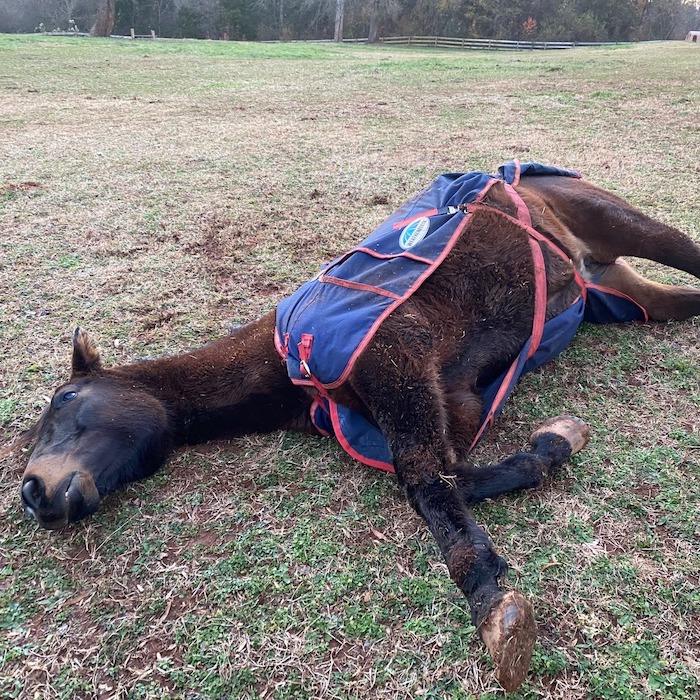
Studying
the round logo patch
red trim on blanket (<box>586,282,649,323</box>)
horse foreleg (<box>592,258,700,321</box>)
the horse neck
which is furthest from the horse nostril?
horse foreleg (<box>592,258,700,321</box>)

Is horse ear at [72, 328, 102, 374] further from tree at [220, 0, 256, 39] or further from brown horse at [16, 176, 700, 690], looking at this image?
tree at [220, 0, 256, 39]

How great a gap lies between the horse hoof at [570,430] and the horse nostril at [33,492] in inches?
80.0

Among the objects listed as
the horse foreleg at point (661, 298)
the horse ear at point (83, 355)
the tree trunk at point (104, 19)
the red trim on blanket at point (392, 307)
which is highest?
the tree trunk at point (104, 19)

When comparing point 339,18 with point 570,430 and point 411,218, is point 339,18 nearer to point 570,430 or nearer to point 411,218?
point 411,218

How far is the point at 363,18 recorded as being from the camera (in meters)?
39.4

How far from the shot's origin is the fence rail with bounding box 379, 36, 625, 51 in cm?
3459

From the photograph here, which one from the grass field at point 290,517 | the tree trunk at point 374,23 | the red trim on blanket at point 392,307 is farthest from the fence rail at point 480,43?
the red trim on blanket at point 392,307

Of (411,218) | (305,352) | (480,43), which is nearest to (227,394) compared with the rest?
(305,352)

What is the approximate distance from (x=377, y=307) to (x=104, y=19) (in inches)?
1452

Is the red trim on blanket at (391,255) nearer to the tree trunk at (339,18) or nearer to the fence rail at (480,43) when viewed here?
the fence rail at (480,43)

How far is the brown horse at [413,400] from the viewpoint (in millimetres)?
2268

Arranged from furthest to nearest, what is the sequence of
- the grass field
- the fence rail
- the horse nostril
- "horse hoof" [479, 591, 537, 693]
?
the fence rail < the horse nostril < the grass field < "horse hoof" [479, 591, 537, 693]

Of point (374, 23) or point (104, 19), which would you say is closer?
point (104, 19)

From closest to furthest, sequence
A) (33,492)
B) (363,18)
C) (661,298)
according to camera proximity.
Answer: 1. (33,492)
2. (661,298)
3. (363,18)
